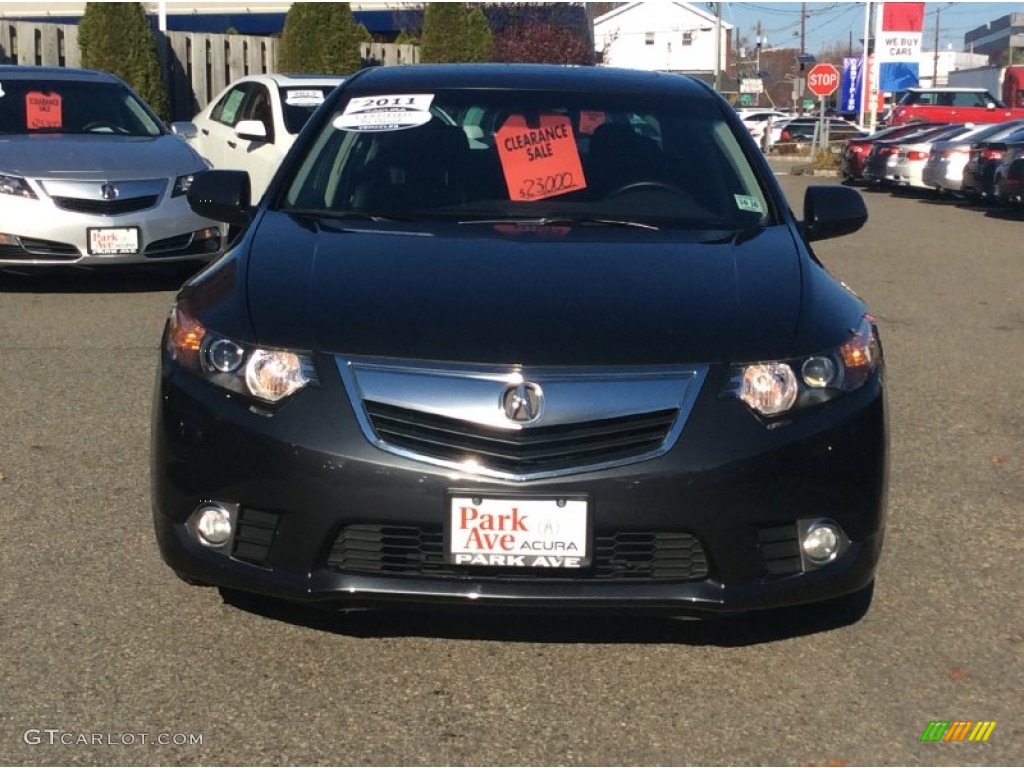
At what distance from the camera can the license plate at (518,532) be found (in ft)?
11.3

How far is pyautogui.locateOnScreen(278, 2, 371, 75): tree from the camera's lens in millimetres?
26500

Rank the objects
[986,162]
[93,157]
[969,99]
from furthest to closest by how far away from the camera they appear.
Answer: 1. [969,99]
2. [986,162]
3. [93,157]

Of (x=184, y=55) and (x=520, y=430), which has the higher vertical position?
(x=184, y=55)

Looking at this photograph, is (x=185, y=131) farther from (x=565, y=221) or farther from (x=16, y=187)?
(x=565, y=221)

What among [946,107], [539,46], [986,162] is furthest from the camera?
[946,107]

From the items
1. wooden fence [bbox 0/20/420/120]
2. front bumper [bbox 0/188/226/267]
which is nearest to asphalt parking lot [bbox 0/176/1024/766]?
front bumper [bbox 0/188/226/267]

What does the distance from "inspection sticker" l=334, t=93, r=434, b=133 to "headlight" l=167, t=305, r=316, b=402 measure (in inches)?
58.3

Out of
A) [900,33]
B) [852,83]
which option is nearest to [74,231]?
[900,33]

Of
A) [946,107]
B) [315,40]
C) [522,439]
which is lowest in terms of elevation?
[946,107]

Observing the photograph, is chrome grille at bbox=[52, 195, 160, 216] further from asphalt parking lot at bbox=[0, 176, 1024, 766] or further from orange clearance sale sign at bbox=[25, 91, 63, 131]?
asphalt parking lot at bbox=[0, 176, 1024, 766]

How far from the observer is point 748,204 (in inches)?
190

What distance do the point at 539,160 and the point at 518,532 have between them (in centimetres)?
179

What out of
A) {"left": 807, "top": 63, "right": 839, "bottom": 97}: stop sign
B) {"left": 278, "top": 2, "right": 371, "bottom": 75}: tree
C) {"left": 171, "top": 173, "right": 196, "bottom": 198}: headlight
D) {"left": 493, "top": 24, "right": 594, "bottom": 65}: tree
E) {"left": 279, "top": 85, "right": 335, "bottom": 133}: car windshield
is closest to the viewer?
{"left": 171, "top": 173, "right": 196, "bottom": 198}: headlight

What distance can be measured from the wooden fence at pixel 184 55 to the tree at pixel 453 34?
3408 mm
